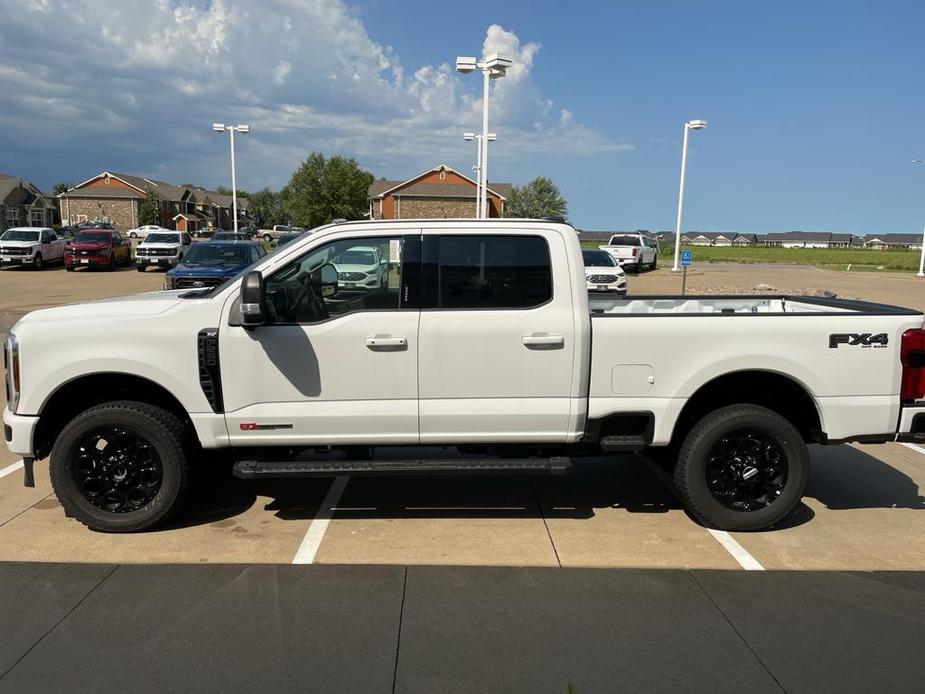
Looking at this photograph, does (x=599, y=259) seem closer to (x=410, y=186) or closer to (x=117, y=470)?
(x=117, y=470)

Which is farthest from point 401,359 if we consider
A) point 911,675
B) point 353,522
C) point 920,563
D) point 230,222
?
point 230,222

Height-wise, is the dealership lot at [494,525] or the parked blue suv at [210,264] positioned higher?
the parked blue suv at [210,264]

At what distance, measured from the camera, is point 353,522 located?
4.88 metres

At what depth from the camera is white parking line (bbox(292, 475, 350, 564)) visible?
4340 mm

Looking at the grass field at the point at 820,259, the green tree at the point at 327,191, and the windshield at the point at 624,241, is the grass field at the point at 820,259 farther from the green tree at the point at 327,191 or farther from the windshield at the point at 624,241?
the green tree at the point at 327,191

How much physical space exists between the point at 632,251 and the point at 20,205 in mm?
71261

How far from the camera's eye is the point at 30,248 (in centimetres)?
3081

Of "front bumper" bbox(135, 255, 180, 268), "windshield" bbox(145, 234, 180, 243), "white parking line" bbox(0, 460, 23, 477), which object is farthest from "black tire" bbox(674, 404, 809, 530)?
"windshield" bbox(145, 234, 180, 243)

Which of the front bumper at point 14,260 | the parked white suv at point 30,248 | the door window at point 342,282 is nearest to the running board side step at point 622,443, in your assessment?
the door window at point 342,282

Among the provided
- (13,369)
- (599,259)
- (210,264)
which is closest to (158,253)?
(210,264)

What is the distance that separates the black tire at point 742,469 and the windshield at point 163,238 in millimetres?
31785

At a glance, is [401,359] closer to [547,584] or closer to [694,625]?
[547,584]

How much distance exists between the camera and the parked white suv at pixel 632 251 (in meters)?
33.2

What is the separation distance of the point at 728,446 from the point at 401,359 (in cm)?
221
